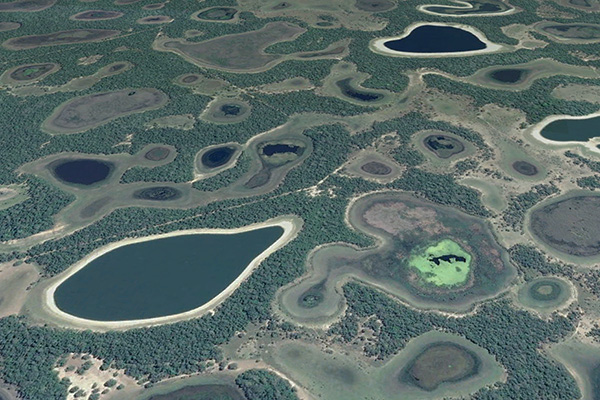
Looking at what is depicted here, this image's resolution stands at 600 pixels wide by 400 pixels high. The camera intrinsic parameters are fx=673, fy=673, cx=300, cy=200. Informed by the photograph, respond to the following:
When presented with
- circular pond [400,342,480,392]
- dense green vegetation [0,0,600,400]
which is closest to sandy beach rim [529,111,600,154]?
dense green vegetation [0,0,600,400]

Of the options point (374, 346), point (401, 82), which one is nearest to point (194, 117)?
point (401, 82)

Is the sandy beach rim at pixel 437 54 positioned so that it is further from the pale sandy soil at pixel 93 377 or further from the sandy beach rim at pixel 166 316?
the pale sandy soil at pixel 93 377

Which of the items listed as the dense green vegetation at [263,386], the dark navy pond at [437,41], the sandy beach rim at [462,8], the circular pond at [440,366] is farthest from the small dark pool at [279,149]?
the sandy beach rim at [462,8]

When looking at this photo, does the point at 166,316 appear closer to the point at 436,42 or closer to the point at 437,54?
the point at 437,54

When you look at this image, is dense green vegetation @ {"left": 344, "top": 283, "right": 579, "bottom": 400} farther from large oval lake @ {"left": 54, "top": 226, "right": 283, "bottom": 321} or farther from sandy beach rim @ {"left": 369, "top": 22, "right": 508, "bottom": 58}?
sandy beach rim @ {"left": 369, "top": 22, "right": 508, "bottom": 58}

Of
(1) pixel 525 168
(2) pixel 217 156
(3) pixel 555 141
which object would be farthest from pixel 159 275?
(3) pixel 555 141

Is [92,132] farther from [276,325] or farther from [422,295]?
[422,295]
